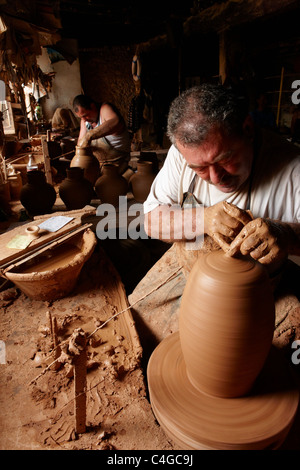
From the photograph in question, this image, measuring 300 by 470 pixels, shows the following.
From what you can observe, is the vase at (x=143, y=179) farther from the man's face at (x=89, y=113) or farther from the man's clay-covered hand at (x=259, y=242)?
the man's clay-covered hand at (x=259, y=242)

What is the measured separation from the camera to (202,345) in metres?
1.34

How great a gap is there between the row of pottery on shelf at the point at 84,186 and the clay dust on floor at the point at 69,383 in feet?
5.80

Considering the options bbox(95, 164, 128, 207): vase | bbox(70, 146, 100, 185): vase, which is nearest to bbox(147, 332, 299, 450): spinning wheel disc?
bbox(95, 164, 128, 207): vase

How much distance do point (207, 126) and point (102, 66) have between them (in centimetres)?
1215

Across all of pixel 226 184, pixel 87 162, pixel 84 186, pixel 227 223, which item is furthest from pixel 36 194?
pixel 227 223

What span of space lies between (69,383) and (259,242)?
4.85 ft

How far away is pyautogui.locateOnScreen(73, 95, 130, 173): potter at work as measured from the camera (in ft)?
16.0

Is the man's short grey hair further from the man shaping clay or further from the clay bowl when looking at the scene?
the clay bowl

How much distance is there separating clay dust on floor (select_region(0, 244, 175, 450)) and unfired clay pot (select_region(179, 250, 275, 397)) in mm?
553

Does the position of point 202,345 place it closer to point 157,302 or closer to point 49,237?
point 157,302

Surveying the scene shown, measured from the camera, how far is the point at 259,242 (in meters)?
1.34

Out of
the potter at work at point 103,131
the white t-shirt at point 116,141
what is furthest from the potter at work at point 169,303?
the white t-shirt at point 116,141

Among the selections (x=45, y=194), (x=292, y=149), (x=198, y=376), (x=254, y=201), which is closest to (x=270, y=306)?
(x=198, y=376)

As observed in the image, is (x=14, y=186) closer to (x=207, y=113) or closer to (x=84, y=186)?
(x=84, y=186)
